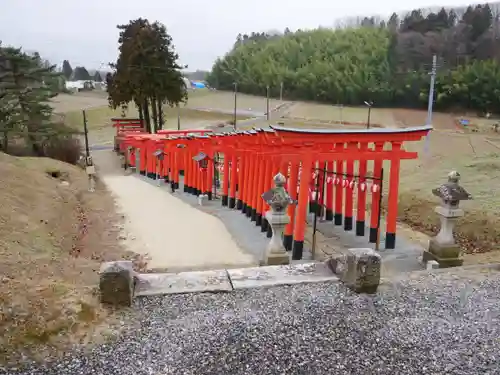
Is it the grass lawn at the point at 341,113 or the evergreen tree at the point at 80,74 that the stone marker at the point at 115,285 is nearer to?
the grass lawn at the point at 341,113

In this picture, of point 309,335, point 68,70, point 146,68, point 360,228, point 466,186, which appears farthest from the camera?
point 68,70

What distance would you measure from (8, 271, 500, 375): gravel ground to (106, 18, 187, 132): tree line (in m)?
24.1

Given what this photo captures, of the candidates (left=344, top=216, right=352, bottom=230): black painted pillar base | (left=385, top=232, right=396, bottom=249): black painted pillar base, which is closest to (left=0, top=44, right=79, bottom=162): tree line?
(left=344, top=216, right=352, bottom=230): black painted pillar base

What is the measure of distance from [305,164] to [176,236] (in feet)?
11.6

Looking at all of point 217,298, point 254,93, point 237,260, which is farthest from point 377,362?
point 254,93

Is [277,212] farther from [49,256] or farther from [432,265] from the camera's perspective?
[49,256]

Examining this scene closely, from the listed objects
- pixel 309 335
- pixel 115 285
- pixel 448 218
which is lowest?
pixel 309 335

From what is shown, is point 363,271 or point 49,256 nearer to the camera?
point 363,271

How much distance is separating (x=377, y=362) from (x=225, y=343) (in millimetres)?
1331

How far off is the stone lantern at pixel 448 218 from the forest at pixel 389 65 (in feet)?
98.9

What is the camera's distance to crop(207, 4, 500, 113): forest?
131 feet

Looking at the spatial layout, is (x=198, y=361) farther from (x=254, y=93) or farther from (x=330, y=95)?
(x=254, y=93)

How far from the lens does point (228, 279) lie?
5.12 metres

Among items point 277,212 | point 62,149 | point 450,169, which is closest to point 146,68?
point 62,149
